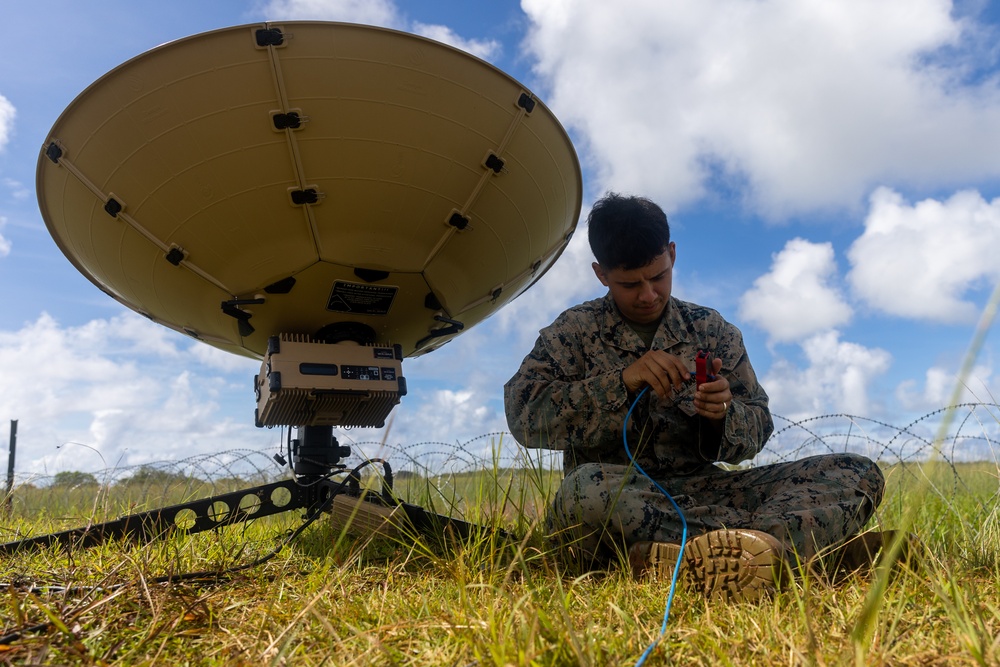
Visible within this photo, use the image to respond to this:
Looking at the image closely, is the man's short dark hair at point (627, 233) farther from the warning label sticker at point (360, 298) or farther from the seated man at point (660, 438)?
the warning label sticker at point (360, 298)

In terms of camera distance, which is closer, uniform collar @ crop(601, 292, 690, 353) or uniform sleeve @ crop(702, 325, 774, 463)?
uniform sleeve @ crop(702, 325, 774, 463)

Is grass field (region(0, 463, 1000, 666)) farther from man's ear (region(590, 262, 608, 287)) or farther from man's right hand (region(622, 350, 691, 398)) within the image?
man's ear (region(590, 262, 608, 287))

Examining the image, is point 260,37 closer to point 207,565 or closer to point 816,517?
point 207,565

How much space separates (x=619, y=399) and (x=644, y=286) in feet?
1.95

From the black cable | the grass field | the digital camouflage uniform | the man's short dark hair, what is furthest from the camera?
the man's short dark hair

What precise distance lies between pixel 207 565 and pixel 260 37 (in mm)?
2161

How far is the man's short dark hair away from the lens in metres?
3.44

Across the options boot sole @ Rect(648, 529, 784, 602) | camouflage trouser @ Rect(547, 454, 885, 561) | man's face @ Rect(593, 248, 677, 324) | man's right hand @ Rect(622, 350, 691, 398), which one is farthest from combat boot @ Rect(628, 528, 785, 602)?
man's face @ Rect(593, 248, 677, 324)

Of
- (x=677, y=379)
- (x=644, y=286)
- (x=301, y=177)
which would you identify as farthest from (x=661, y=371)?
(x=301, y=177)

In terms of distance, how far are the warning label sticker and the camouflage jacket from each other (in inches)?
32.6

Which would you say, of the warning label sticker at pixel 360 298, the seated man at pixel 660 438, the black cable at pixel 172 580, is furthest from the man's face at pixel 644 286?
the black cable at pixel 172 580

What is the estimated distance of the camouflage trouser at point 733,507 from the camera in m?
2.81

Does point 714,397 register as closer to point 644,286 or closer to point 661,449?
point 661,449

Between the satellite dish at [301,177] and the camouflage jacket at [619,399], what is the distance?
0.75 m
